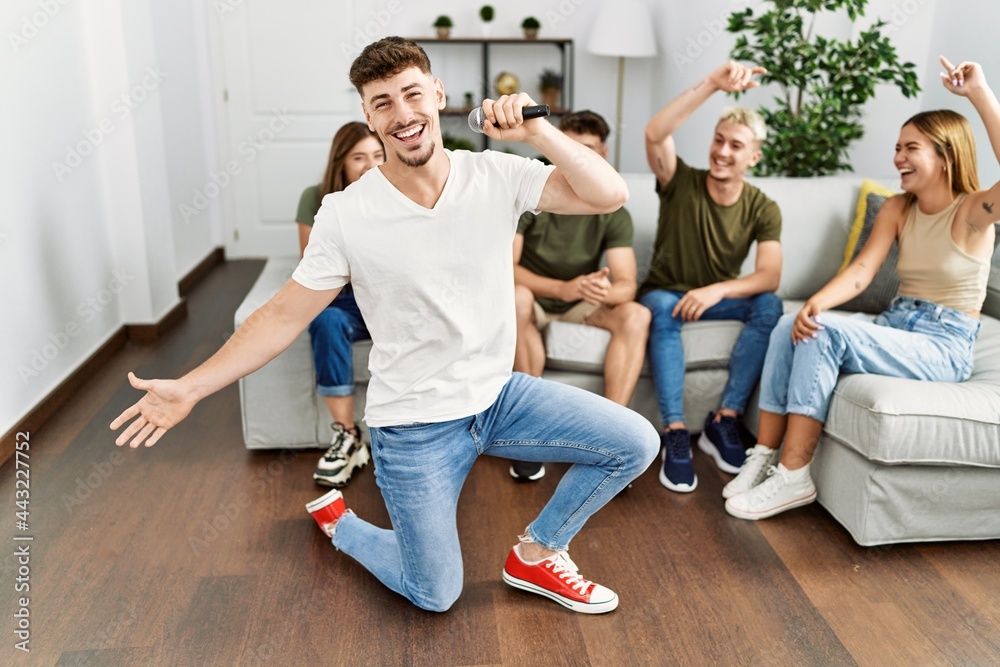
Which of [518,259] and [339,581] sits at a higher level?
[518,259]

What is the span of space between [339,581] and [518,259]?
1168 millimetres

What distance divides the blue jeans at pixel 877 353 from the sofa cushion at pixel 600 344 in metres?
0.36

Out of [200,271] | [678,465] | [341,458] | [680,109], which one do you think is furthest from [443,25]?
[678,465]

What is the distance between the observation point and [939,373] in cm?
231

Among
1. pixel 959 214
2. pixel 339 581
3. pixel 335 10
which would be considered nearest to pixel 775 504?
pixel 959 214

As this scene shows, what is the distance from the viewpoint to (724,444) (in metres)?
2.67

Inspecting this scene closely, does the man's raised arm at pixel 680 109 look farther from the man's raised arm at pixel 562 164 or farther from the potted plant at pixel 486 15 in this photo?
the potted plant at pixel 486 15

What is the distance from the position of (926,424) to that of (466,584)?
1142mm

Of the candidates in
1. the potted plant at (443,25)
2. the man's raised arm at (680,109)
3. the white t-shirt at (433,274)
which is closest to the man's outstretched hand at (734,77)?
the man's raised arm at (680,109)

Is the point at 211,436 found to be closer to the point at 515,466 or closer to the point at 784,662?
the point at 515,466

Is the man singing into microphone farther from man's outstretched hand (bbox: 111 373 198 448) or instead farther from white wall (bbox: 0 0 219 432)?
white wall (bbox: 0 0 219 432)

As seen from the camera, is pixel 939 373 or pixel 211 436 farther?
pixel 211 436

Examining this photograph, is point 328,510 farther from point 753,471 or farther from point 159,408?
point 753,471

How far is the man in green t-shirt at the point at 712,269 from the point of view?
104 inches
